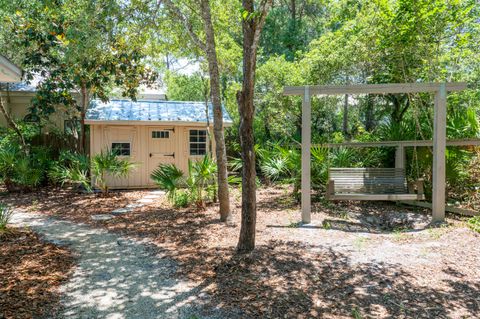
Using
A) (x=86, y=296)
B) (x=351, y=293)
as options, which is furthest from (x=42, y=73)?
(x=351, y=293)

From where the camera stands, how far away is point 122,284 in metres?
4.29

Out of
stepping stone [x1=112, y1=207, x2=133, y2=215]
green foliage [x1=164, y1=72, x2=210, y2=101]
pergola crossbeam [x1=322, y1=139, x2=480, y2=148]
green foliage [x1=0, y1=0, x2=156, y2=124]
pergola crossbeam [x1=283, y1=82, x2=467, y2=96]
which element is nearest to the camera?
pergola crossbeam [x1=283, y1=82, x2=467, y2=96]

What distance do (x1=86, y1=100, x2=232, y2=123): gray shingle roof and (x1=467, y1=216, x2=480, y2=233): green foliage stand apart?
24.2 feet

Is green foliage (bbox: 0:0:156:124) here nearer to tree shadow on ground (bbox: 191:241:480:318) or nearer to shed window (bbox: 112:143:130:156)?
shed window (bbox: 112:143:130:156)

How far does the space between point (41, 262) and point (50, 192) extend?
22.1 feet

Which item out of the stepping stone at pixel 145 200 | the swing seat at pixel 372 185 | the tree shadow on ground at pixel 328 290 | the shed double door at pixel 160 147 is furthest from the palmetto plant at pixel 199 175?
the shed double door at pixel 160 147

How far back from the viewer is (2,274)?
459 centimetres

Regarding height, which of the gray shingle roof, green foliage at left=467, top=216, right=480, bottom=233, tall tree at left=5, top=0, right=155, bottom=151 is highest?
tall tree at left=5, top=0, right=155, bottom=151

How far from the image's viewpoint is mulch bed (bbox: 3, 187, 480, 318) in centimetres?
369

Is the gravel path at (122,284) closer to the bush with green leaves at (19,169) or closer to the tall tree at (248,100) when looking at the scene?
the tall tree at (248,100)

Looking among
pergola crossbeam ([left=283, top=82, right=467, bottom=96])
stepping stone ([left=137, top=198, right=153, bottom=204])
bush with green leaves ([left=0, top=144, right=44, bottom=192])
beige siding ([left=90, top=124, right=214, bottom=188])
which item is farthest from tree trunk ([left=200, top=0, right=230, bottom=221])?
bush with green leaves ([left=0, top=144, right=44, bottom=192])

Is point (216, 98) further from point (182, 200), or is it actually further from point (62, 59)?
point (62, 59)

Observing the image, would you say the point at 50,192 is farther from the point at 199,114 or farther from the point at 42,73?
the point at 199,114

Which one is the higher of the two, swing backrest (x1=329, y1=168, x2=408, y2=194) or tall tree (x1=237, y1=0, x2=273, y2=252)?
tall tree (x1=237, y1=0, x2=273, y2=252)
